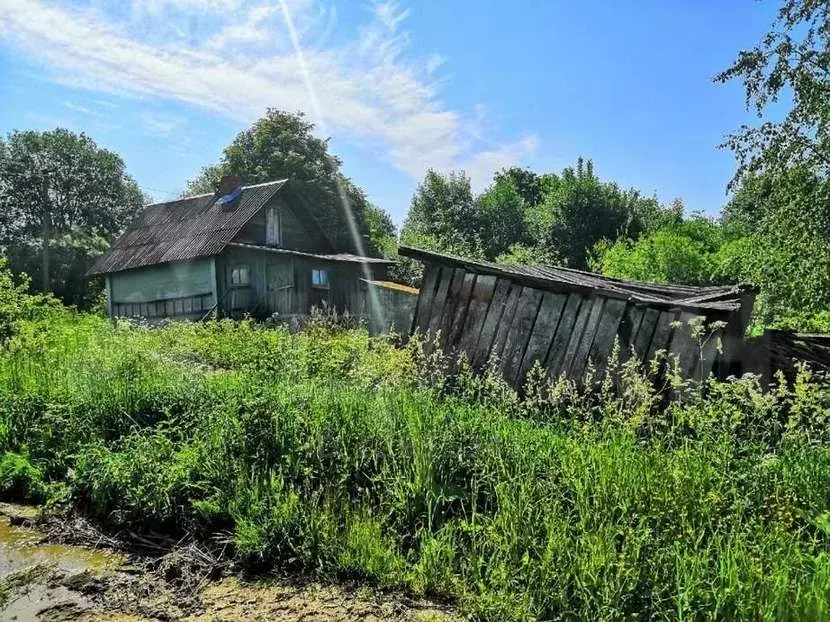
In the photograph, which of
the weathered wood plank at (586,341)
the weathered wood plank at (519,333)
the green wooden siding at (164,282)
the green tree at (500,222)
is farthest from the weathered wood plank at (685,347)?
the green tree at (500,222)

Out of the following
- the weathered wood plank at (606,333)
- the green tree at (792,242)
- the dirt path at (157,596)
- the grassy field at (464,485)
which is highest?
the green tree at (792,242)

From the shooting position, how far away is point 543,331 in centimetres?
695

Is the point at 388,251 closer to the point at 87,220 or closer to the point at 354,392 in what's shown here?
the point at 87,220

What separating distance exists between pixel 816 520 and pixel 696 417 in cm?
94

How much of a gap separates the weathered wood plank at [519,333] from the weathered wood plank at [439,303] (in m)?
1.08

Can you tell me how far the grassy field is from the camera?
119 inches

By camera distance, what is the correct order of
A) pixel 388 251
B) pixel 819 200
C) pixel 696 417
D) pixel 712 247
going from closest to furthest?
1. pixel 696 417
2. pixel 819 200
3. pixel 712 247
4. pixel 388 251

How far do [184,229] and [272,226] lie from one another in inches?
152

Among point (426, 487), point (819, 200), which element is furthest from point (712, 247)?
point (426, 487)

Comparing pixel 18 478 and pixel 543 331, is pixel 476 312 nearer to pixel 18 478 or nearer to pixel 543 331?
pixel 543 331

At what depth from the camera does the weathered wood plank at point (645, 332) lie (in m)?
6.25

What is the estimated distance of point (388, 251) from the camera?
36.0 metres

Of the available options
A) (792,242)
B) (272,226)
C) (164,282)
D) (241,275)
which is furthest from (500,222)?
(792,242)

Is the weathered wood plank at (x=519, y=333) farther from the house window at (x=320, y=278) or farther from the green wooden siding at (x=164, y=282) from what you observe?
the green wooden siding at (x=164, y=282)
